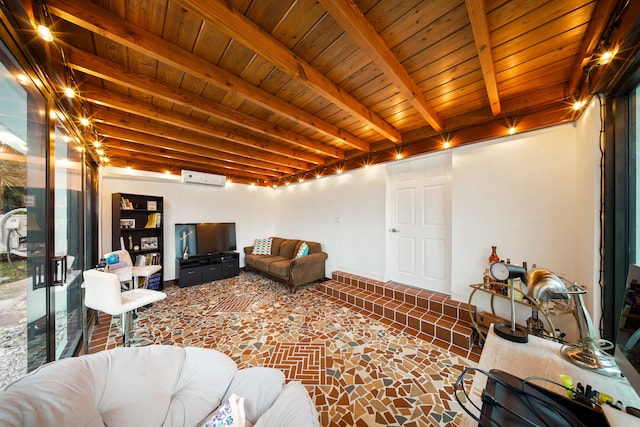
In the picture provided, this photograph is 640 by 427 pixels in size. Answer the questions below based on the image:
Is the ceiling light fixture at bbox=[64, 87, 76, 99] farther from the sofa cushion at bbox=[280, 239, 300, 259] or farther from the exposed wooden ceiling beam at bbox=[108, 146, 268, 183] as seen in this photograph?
the sofa cushion at bbox=[280, 239, 300, 259]

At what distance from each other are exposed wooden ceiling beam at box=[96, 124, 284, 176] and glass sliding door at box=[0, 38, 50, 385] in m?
1.65

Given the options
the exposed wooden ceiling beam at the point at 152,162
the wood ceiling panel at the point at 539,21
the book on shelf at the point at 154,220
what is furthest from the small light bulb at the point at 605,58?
the book on shelf at the point at 154,220

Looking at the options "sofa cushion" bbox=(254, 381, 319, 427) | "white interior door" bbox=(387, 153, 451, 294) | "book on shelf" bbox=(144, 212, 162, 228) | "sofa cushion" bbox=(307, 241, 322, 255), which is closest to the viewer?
"sofa cushion" bbox=(254, 381, 319, 427)

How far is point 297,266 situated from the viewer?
12.8 feet

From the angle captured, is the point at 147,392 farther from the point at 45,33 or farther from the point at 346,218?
the point at 346,218

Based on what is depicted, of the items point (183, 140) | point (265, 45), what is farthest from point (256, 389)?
point (183, 140)

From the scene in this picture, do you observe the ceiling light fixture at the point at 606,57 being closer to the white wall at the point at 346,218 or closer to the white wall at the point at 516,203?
the white wall at the point at 516,203

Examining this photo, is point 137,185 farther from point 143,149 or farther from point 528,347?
point 528,347

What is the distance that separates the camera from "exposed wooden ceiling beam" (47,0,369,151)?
1206 mm

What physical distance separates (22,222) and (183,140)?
2.08 m

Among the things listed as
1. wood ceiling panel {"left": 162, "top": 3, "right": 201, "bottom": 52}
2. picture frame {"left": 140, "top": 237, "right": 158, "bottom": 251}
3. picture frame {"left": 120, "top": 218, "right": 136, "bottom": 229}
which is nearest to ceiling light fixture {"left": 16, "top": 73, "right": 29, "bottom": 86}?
wood ceiling panel {"left": 162, "top": 3, "right": 201, "bottom": 52}

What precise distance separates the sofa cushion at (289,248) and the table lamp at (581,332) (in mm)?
4083

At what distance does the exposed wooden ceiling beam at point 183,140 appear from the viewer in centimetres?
249

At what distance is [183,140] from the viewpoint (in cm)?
Answer: 297
